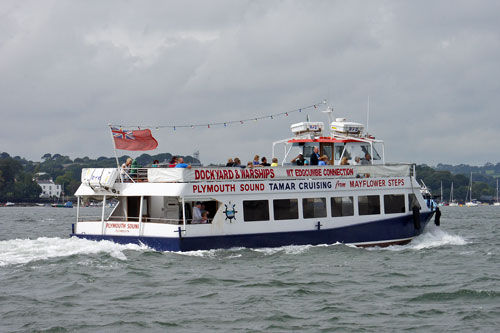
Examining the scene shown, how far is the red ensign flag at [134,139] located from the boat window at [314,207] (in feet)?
17.8

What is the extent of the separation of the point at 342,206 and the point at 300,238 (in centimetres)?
202

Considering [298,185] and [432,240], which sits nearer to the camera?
[298,185]

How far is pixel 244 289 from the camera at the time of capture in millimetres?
16719

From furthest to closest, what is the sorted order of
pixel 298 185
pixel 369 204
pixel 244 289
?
pixel 369 204 < pixel 298 185 < pixel 244 289

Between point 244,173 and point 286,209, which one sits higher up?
point 244,173

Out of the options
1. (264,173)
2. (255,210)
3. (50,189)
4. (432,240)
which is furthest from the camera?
(50,189)

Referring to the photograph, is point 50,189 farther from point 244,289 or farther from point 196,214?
point 244,289

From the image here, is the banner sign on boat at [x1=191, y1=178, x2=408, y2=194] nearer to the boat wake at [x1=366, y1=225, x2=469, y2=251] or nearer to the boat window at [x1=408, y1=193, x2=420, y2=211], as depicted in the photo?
the boat window at [x1=408, y1=193, x2=420, y2=211]

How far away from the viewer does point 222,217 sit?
22.4 meters

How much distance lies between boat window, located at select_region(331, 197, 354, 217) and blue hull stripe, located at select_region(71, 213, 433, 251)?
52cm

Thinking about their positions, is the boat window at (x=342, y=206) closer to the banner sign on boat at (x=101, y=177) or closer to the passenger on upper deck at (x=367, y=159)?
the passenger on upper deck at (x=367, y=159)

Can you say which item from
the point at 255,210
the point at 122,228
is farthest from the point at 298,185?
the point at 122,228

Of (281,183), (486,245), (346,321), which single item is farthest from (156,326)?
(486,245)

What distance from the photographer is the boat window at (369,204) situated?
81.1 ft
